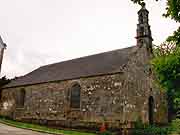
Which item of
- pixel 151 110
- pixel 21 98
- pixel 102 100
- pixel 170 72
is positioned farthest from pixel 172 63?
pixel 21 98

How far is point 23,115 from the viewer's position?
92.7ft

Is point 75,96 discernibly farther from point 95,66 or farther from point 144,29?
point 144,29

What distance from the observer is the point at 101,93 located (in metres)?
21.5

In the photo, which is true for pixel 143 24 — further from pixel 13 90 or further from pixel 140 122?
pixel 13 90

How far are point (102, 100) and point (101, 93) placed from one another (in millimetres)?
625

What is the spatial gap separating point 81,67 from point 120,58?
4.79m

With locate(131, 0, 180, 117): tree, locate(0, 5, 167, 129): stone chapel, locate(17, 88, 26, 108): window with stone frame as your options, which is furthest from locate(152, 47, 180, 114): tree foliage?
locate(17, 88, 26, 108): window with stone frame

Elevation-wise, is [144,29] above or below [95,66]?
above

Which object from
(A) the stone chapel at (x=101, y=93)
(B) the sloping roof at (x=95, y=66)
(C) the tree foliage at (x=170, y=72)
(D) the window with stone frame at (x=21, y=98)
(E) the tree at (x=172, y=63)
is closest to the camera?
(E) the tree at (x=172, y=63)

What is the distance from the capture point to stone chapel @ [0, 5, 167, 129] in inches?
815

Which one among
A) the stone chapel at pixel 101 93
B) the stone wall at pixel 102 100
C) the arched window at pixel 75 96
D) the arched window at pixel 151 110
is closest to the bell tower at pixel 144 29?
the stone chapel at pixel 101 93

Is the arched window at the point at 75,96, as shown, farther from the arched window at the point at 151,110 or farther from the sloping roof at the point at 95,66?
the arched window at the point at 151,110

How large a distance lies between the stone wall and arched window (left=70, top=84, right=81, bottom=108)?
0.45 metres

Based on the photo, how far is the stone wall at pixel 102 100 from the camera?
20487 millimetres
